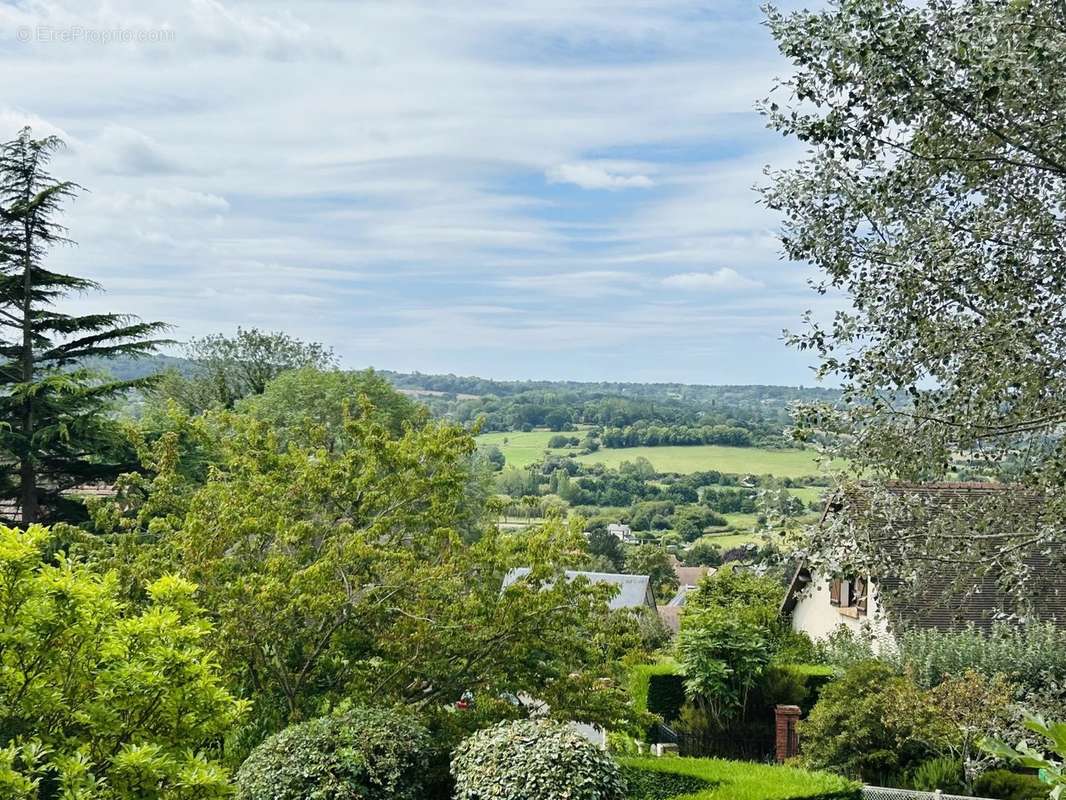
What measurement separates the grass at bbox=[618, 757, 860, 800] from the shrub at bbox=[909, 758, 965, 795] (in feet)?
9.65

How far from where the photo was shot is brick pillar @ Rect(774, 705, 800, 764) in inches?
634

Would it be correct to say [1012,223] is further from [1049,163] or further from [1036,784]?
[1036,784]

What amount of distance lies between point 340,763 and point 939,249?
20.6ft

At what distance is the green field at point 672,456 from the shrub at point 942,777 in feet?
234

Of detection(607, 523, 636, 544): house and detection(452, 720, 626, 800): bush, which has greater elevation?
detection(452, 720, 626, 800): bush

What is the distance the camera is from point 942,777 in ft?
42.9

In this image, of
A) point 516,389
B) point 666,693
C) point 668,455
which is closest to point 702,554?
point 668,455

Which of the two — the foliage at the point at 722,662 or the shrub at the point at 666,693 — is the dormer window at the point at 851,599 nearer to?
the foliage at the point at 722,662

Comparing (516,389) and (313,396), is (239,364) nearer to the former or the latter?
(313,396)

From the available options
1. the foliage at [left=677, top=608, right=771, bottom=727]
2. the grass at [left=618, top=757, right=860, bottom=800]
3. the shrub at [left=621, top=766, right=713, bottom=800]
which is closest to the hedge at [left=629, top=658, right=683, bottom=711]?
the foliage at [left=677, top=608, right=771, bottom=727]

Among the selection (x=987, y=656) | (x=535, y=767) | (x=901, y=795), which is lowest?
(x=901, y=795)

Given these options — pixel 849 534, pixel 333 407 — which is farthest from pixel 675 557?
pixel 849 534

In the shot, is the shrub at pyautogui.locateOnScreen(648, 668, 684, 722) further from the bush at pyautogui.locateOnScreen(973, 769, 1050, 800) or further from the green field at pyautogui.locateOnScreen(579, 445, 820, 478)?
the green field at pyautogui.locateOnScreen(579, 445, 820, 478)

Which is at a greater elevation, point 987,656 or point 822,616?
point 987,656
